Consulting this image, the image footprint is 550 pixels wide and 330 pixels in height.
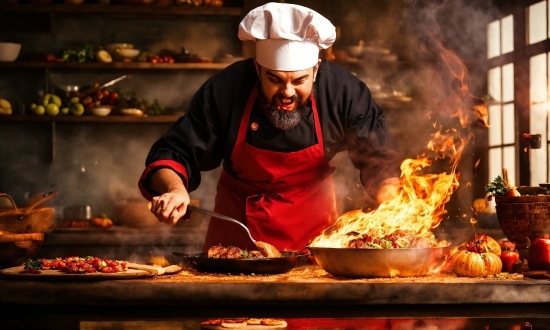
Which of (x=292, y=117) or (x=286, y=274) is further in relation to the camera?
(x=292, y=117)

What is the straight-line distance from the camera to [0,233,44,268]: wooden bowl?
8.80ft

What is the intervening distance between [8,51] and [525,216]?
5.04 m

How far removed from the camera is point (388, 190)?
319 centimetres

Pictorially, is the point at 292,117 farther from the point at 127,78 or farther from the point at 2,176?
the point at 2,176

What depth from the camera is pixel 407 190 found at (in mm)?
Answer: 3109

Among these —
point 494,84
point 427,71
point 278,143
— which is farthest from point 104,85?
point 278,143

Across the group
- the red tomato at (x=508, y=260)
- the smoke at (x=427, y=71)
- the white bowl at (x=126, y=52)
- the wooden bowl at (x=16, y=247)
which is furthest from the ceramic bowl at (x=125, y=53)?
the red tomato at (x=508, y=260)

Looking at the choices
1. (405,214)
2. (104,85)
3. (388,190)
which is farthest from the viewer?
(104,85)

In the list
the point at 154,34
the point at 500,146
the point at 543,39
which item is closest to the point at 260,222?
the point at 543,39

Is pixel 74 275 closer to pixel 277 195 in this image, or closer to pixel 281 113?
pixel 281 113

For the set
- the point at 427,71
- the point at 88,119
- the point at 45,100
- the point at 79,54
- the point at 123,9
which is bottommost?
the point at 88,119

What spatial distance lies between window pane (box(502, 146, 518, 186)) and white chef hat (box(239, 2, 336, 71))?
324cm

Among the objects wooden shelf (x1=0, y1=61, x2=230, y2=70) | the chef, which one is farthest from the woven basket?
wooden shelf (x1=0, y1=61, x2=230, y2=70)

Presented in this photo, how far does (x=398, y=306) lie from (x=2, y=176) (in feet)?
17.5
